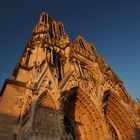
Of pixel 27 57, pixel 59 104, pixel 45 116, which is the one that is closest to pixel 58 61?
pixel 27 57

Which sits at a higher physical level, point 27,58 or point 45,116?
point 27,58

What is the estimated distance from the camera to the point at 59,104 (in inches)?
378

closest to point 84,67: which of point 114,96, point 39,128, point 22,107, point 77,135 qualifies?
point 114,96

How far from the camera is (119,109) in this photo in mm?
14062

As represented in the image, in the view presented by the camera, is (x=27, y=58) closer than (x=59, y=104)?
No

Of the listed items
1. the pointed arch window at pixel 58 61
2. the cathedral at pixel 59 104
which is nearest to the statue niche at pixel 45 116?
the cathedral at pixel 59 104

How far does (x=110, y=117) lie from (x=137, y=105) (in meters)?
3.53

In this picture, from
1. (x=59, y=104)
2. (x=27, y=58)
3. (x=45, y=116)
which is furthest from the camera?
(x=27, y=58)

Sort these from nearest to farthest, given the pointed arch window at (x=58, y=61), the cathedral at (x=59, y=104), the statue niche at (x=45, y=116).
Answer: the statue niche at (x=45, y=116) → the cathedral at (x=59, y=104) → the pointed arch window at (x=58, y=61)

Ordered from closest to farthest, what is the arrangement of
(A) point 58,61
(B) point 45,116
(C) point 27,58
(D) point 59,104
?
(B) point 45,116, (D) point 59,104, (C) point 27,58, (A) point 58,61

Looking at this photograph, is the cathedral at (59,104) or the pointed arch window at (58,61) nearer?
the cathedral at (59,104)

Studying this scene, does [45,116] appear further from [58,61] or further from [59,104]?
[58,61]

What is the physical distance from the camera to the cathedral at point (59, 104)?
28.2 ft

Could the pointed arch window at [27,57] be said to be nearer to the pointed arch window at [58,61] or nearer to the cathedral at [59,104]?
the cathedral at [59,104]
